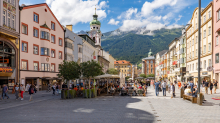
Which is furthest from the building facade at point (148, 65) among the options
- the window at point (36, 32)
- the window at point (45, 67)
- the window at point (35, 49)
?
the window at point (36, 32)

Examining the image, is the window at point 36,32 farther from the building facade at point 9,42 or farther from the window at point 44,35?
the building facade at point 9,42

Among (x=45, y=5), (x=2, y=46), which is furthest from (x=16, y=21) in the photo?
(x=45, y=5)

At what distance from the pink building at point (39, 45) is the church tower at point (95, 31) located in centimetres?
4288

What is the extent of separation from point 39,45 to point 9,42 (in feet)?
26.8

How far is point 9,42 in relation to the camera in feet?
101

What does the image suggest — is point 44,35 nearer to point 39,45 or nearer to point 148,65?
point 39,45

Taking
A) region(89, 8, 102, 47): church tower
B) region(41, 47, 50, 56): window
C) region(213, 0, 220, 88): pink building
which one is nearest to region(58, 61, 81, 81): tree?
region(41, 47, 50, 56): window

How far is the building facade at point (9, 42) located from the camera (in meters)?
28.9

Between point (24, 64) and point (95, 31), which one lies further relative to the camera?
point (95, 31)

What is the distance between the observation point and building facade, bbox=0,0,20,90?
28.9 m

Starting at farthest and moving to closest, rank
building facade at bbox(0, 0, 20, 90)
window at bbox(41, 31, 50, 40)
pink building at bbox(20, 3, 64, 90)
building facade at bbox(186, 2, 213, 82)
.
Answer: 1. building facade at bbox(186, 2, 213, 82)
2. window at bbox(41, 31, 50, 40)
3. pink building at bbox(20, 3, 64, 90)
4. building facade at bbox(0, 0, 20, 90)

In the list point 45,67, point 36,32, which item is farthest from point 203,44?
point 36,32

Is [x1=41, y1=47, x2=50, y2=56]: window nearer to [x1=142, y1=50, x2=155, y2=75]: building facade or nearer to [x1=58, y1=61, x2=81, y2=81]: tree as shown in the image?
[x1=58, y1=61, x2=81, y2=81]: tree

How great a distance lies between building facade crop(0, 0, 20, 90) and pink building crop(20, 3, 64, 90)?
144 centimetres
